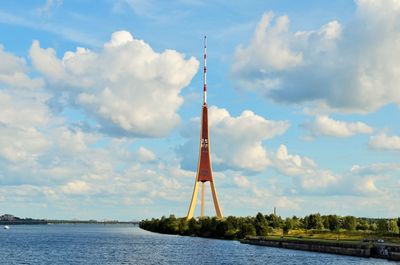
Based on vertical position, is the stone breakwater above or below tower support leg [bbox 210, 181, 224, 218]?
below

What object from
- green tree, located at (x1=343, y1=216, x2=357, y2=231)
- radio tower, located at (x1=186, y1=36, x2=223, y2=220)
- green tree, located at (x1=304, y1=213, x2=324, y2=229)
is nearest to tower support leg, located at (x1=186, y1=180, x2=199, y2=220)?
radio tower, located at (x1=186, y1=36, x2=223, y2=220)

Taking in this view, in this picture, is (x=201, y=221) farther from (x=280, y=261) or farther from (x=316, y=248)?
(x=280, y=261)

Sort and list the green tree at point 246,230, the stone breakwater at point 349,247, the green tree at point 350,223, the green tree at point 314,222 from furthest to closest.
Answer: the green tree at point 314,222
the green tree at point 350,223
the green tree at point 246,230
the stone breakwater at point 349,247

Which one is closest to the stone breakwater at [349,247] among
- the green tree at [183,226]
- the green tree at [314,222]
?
the green tree at [314,222]

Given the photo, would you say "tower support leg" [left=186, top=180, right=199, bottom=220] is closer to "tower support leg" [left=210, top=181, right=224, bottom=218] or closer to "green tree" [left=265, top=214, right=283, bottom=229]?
"tower support leg" [left=210, top=181, right=224, bottom=218]

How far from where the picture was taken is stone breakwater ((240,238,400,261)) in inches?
3182

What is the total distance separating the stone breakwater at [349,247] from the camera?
265 feet

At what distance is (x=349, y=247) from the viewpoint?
89.6 m

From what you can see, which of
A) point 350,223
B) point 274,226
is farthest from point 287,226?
point 350,223

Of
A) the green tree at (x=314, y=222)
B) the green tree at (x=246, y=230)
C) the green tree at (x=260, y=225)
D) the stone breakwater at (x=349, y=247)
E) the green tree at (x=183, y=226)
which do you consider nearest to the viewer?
the stone breakwater at (x=349, y=247)

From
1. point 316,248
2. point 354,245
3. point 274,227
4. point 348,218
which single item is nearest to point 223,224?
point 274,227

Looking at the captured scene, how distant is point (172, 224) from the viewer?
175250 millimetres

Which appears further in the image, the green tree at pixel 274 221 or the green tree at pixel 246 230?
the green tree at pixel 274 221

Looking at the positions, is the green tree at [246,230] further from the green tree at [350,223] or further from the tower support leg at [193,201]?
the green tree at [350,223]
